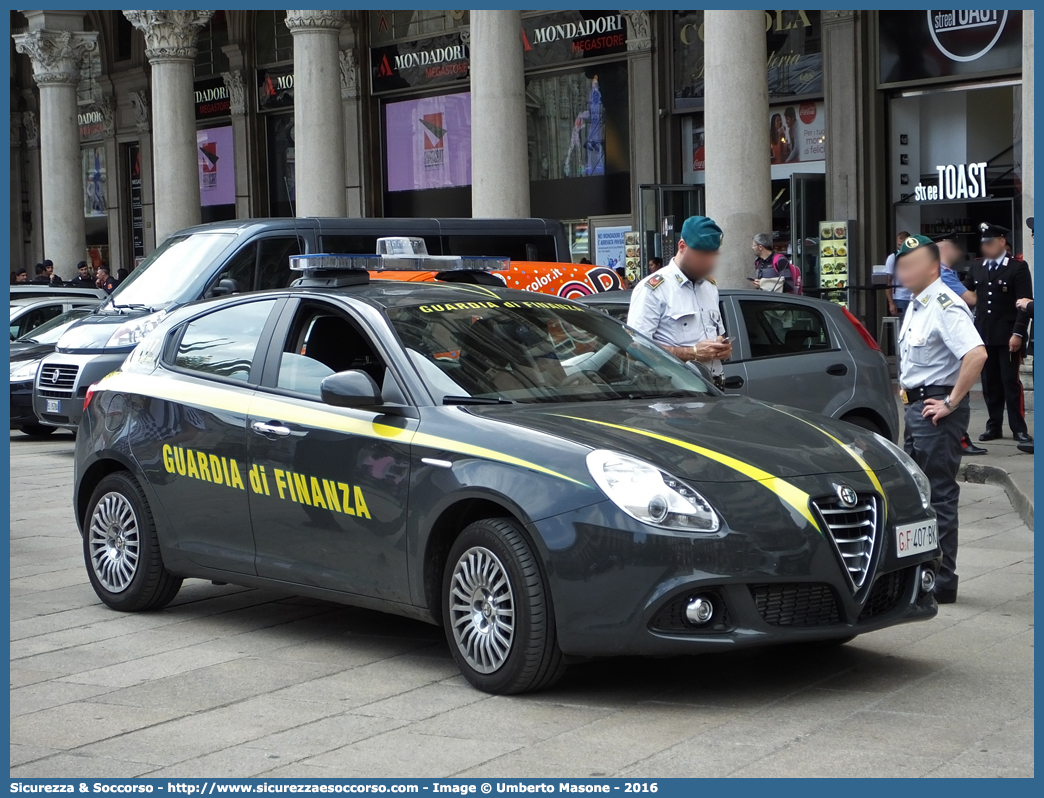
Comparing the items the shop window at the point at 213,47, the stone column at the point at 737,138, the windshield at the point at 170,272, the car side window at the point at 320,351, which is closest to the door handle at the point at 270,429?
the car side window at the point at 320,351

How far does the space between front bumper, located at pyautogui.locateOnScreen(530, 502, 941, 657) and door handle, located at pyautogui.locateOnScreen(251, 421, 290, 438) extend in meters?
1.51

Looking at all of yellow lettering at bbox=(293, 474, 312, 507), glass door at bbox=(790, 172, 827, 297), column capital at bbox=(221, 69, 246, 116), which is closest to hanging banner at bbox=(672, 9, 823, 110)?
glass door at bbox=(790, 172, 827, 297)

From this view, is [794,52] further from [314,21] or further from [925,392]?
[925,392]

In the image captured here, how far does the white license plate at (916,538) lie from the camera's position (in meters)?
5.40

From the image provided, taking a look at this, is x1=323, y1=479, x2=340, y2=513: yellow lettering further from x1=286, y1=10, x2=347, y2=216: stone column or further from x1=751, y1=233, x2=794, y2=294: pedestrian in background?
x1=286, y1=10, x2=347, y2=216: stone column

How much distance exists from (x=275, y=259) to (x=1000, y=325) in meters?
6.98

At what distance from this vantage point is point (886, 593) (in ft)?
17.9

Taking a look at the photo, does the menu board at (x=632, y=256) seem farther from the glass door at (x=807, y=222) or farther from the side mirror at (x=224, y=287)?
the side mirror at (x=224, y=287)

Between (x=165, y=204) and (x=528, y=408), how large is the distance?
22.8 metres

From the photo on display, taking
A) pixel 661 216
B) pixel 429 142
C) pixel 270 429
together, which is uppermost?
pixel 429 142

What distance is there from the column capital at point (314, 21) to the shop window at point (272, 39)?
7.83m

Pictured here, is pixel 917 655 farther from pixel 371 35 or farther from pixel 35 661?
pixel 371 35

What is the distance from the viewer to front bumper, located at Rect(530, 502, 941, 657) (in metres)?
4.96

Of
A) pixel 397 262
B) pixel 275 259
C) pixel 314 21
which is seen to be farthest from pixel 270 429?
pixel 314 21
